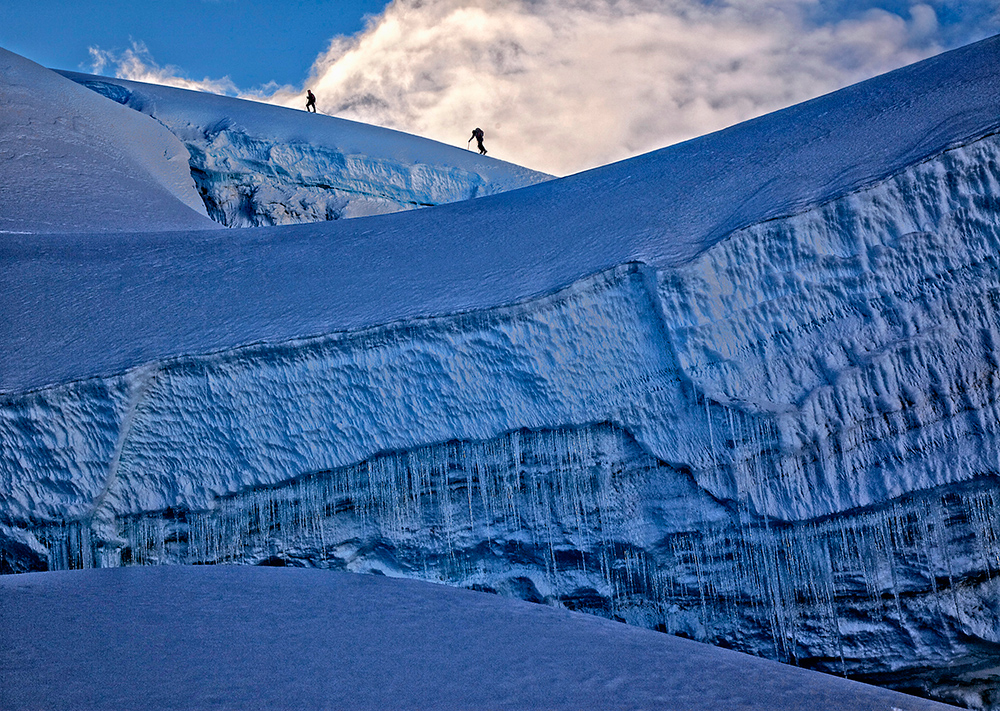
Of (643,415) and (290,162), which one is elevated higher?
(290,162)

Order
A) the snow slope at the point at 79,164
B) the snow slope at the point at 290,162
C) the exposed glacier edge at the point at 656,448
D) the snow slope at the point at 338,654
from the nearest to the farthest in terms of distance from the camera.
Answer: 1. the snow slope at the point at 338,654
2. the exposed glacier edge at the point at 656,448
3. the snow slope at the point at 79,164
4. the snow slope at the point at 290,162

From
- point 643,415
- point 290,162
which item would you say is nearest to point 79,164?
point 290,162

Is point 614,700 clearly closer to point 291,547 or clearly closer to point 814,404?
point 814,404

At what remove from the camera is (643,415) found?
8.67 feet

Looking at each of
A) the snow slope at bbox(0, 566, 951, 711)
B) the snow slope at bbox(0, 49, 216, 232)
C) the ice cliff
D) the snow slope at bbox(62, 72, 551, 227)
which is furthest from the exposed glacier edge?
the snow slope at bbox(62, 72, 551, 227)

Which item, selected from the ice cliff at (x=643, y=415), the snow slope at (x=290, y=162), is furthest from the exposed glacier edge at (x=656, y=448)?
the snow slope at (x=290, y=162)

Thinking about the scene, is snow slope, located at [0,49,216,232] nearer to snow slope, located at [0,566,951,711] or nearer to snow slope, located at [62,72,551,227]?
snow slope, located at [62,72,551,227]

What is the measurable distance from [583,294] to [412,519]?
1.00 meters

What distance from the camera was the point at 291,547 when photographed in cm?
280

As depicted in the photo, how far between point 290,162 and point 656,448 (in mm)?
7211

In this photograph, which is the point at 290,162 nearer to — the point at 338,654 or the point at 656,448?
the point at 656,448

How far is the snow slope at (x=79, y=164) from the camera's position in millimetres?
4695

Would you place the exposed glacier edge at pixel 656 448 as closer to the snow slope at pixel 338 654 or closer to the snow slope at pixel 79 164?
the snow slope at pixel 338 654

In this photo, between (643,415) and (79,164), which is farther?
(79,164)
